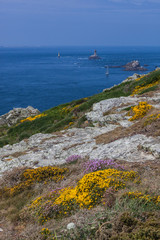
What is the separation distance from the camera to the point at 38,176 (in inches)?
458

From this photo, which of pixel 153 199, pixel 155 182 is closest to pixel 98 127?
pixel 155 182

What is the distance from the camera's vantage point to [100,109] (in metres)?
26.4

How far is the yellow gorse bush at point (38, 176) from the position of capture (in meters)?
11.1

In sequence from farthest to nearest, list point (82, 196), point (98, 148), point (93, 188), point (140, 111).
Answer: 1. point (140, 111)
2. point (98, 148)
3. point (93, 188)
4. point (82, 196)

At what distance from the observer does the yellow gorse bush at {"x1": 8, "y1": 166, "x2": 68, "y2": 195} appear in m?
11.1

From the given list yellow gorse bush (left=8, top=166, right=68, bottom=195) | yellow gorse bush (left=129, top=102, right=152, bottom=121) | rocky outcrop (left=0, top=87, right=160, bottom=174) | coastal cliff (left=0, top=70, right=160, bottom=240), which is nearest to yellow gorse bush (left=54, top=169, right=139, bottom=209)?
coastal cliff (left=0, top=70, right=160, bottom=240)

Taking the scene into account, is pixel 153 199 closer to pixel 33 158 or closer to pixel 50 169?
pixel 50 169

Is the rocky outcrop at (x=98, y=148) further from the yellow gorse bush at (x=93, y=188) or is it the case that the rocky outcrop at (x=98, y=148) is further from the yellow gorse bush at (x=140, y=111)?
the yellow gorse bush at (x=93, y=188)

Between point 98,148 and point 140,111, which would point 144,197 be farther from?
point 140,111

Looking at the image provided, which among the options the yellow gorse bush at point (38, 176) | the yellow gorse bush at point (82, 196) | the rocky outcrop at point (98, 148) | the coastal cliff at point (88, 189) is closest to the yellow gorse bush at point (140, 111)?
the rocky outcrop at point (98, 148)

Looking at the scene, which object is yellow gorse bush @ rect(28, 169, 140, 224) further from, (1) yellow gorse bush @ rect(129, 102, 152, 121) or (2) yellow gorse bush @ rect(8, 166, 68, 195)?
(1) yellow gorse bush @ rect(129, 102, 152, 121)

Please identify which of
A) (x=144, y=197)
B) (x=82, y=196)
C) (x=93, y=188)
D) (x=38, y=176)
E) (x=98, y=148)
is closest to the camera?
(x=144, y=197)

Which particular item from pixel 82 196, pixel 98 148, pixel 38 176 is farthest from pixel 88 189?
pixel 98 148

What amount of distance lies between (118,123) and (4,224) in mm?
14030
